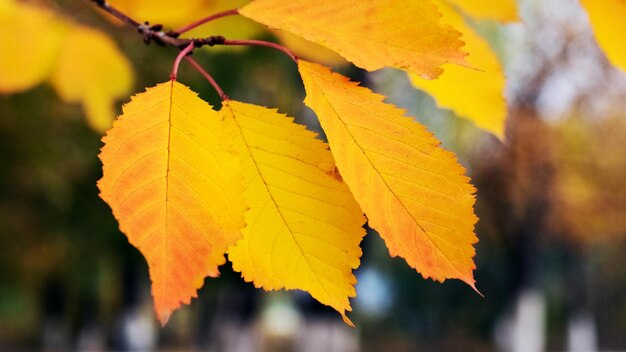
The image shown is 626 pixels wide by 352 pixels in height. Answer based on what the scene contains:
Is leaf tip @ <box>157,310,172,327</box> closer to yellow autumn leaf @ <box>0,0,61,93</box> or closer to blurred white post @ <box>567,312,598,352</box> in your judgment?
yellow autumn leaf @ <box>0,0,61,93</box>

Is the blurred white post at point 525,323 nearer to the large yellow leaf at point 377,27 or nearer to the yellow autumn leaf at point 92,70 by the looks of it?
the yellow autumn leaf at point 92,70

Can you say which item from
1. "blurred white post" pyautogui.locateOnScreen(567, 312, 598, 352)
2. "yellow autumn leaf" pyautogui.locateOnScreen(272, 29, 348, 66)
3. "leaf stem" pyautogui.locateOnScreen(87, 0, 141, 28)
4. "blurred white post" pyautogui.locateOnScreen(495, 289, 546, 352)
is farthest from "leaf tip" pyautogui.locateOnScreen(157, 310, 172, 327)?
"blurred white post" pyautogui.locateOnScreen(567, 312, 598, 352)

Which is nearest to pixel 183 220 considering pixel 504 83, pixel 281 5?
pixel 281 5

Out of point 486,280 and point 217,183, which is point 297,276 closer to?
point 217,183

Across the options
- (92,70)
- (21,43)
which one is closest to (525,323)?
(92,70)

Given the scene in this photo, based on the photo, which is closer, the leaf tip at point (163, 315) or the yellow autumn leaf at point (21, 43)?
the leaf tip at point (163, 315)

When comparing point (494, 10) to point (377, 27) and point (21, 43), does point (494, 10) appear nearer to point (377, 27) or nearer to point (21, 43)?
point (377, 27)

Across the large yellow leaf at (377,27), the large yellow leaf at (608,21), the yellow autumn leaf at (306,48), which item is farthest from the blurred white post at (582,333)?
the large yellow leaf at (377,27)
